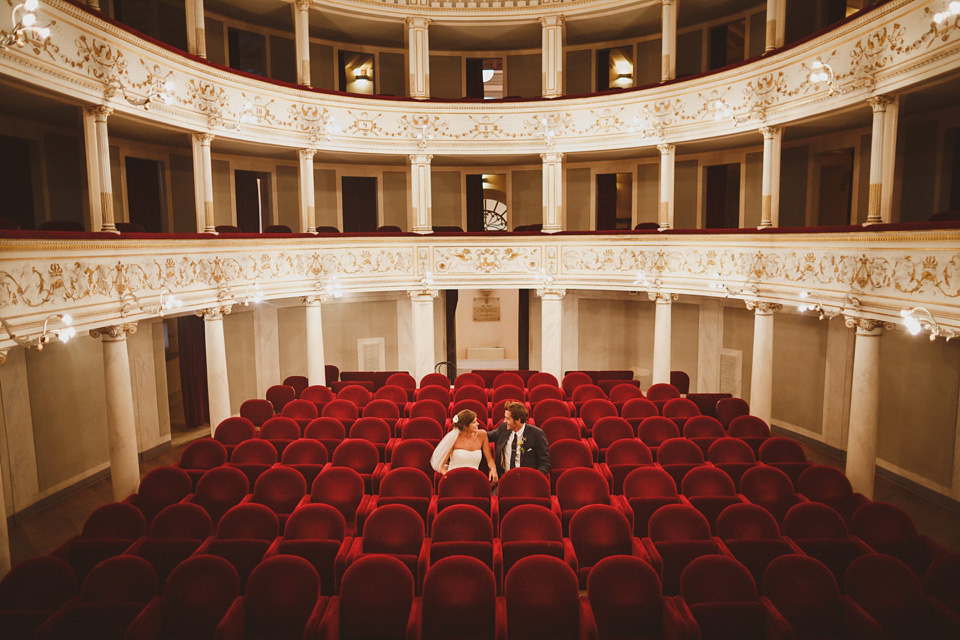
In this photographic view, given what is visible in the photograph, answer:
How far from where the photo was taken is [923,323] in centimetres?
771

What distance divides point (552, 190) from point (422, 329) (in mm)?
4770

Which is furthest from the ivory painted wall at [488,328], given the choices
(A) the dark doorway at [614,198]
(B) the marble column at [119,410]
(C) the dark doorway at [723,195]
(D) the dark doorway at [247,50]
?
(B) the marble column at [119,410]

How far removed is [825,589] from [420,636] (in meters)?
3.49

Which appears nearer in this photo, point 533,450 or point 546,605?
point 546,605

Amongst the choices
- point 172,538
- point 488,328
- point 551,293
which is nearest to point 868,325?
point 551,293

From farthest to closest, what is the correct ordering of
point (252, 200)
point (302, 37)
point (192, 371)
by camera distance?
point (252, 200), point (192, 371), point (302, 37)

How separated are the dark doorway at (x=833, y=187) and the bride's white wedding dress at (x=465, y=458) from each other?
34.9 ft

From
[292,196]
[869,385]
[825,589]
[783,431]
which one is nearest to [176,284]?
[292,196]

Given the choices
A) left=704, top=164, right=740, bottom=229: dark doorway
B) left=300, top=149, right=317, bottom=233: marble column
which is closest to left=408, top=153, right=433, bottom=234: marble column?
left=300, top=149, right=317, bottom=233: marble column

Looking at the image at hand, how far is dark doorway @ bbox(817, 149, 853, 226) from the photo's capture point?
1345 centimetres

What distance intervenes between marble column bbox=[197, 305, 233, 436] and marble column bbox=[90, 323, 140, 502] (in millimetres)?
2250

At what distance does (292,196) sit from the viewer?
1639 centimetres

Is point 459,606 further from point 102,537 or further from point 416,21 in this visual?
point 416,21

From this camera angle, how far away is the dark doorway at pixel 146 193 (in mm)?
12914
